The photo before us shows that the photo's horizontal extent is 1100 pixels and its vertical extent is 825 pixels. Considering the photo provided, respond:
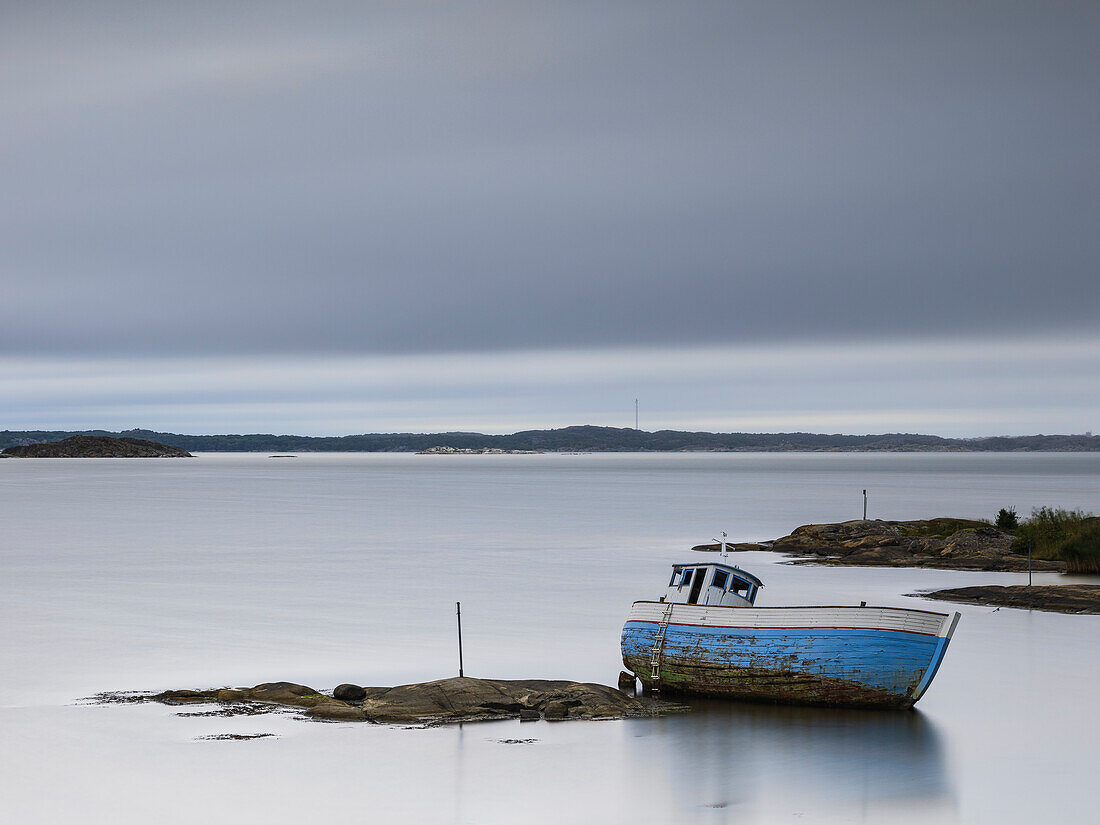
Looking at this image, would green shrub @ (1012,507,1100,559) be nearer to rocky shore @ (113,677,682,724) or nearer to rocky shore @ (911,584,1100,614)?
rocky shore @ (911,584,1100,614)

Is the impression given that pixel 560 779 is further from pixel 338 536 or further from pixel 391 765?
pixel 338 536

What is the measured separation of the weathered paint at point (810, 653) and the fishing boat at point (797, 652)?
0.06 feet

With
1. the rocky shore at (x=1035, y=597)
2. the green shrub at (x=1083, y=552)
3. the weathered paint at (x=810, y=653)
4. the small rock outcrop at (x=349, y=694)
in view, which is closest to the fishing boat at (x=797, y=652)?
the weathered paint at (x=810, y=653)

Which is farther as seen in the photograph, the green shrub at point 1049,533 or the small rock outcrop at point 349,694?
the green shrub at point 1049,533

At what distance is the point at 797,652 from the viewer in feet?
76.2

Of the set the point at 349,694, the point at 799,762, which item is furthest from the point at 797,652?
the point at 349,694

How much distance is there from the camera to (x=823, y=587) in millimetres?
47312

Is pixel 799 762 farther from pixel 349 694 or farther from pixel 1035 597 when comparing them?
pixel 1035 597

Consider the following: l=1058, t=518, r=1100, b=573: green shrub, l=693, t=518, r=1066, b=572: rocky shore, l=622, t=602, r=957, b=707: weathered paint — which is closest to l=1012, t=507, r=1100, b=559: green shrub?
l=693, t=518, r=1066, b=572: rocky shore

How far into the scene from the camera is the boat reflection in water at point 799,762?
60.6ft

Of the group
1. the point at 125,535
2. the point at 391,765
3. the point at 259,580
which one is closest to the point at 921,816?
the point at 391,765

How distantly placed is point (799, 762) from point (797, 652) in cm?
305

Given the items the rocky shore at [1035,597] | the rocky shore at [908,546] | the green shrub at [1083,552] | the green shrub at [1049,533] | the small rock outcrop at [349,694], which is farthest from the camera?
the rocky shore at [908,546]

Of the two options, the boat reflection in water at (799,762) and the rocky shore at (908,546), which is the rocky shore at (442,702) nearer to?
the boat reflection in water at (799,762)
